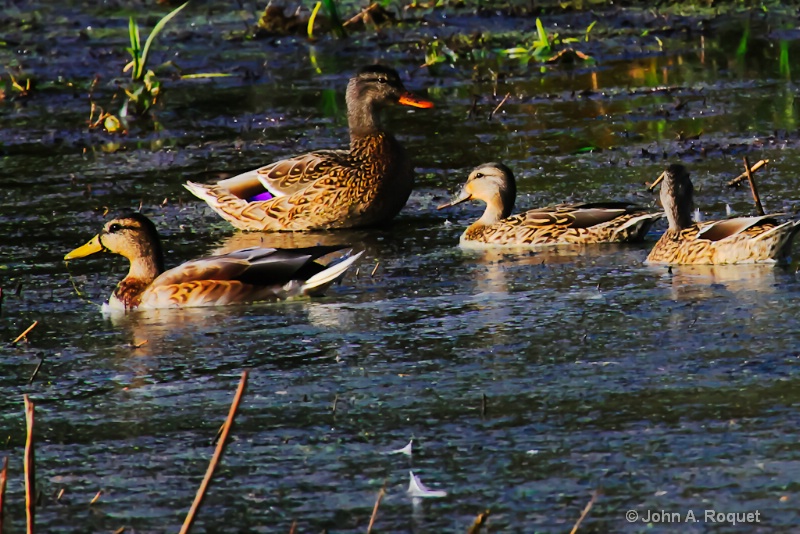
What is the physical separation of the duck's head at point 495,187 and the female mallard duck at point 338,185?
60 centimetres

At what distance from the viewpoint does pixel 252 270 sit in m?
9.41

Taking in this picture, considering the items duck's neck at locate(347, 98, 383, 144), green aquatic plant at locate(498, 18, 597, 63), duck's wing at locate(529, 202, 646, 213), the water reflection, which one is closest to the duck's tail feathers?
the water reflection

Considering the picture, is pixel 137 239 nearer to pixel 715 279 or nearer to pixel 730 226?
pixel 715 279

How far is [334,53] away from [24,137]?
5086mm

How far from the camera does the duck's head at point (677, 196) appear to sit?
1012 centimetres

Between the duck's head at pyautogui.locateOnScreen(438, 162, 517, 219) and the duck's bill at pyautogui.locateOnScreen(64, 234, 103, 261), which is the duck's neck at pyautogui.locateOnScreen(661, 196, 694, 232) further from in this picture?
the duck's bill at pyautogui.locateOnScreen(64, 234, 103, 261)

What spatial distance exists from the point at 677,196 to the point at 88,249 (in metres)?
3.61

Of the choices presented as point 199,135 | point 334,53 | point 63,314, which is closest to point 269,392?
point 63,314

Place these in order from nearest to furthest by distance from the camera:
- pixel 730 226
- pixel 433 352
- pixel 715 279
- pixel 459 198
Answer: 1. pixel 433 352
2. pixel 715 279
3. pixel 730 226
4. pixel 459 198

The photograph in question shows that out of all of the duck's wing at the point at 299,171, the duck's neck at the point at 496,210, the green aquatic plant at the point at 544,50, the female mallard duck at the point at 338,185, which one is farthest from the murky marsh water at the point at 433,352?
the green aquatic plant at the point at 544,50

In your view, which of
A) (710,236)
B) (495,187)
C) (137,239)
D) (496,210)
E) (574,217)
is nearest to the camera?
(710,236)

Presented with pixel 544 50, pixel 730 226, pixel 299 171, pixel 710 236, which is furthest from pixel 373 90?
pixel 544 50

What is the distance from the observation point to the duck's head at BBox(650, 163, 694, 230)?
33.2 ft

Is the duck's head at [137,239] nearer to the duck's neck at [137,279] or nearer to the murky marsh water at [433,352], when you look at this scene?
the duck's neck at [137,279]
